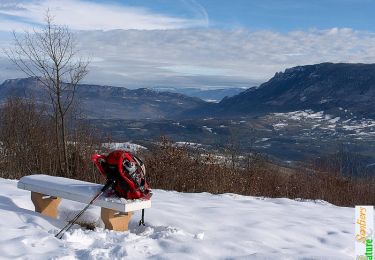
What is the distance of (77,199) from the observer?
19.1 feet

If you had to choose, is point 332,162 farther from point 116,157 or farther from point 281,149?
point 281,149

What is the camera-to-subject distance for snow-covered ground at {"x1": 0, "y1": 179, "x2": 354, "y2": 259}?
472cm

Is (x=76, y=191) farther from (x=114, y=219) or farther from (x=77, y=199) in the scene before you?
(x=114, y=219)

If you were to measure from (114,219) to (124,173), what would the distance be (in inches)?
20.6

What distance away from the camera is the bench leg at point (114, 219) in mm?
5570

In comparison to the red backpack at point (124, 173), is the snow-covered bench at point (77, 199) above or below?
below

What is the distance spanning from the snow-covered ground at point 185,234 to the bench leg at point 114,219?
0.45 feet

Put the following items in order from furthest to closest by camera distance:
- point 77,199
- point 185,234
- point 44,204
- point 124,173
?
point 44,204, point 77,199, point 124,173, point 185,234

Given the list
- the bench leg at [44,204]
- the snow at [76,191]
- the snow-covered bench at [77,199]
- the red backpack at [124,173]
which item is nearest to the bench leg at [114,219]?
the snow-covered bench at [77,199]

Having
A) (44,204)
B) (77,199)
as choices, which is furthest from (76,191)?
(44,204)

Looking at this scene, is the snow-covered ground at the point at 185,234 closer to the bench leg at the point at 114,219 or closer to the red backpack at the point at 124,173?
the bench leg at the point at 114,219

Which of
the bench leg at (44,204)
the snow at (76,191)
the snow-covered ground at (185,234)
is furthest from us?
the bench leg at (44,204)

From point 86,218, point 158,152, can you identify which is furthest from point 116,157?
point 158,152

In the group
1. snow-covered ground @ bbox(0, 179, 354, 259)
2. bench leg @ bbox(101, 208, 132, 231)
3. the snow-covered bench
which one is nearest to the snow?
the snow-covered bench
